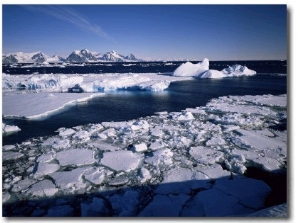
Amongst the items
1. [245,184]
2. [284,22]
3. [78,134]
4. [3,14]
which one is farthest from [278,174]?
[3,14]

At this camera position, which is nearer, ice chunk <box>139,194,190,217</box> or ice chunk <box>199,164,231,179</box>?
ice chunk <box>139,194,190,217</box>

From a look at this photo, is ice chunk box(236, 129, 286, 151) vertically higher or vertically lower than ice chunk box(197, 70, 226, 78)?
lower

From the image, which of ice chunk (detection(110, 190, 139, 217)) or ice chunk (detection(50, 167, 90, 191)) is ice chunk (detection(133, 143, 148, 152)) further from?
ice chunk (detection(110, 190, 139, 217))

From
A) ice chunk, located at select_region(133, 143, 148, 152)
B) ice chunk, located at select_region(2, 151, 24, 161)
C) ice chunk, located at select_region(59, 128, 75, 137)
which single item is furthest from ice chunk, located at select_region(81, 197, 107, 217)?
ice chunk, located at select_region(59, 128, 75, 137)

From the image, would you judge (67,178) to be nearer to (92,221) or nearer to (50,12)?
(92,221)

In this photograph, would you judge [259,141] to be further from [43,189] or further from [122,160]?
[43,189]

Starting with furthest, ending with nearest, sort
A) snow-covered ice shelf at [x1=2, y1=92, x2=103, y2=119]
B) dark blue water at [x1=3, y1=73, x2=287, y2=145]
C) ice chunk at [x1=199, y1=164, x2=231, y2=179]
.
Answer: snow-covered ice shelf at [x1=2, y1=92, x2=103, y2=119], dark blue water at [x1=3, y1=73, x2=287, y2=145], ice chunk at [x1=199, y1=164, x2=231, y2=179]

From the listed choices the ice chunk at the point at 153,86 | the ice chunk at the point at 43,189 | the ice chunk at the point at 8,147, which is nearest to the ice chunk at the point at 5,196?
the ice chunk at the point at 43,189
